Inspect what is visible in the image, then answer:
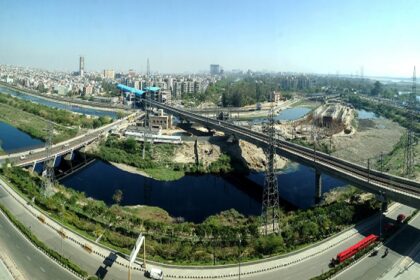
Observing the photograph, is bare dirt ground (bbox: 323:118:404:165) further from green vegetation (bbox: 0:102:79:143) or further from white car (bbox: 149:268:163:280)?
green vegetation (bbox: 0:102:79:143)

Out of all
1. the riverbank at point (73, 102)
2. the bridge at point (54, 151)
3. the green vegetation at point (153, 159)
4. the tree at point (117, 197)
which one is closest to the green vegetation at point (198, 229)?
the tree at point (117, 197)

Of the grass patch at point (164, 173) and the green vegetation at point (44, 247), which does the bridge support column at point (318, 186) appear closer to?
the grass patch at point (164, 173)

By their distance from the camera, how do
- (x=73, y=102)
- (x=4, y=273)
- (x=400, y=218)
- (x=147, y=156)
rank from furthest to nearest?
(x=73, y=102)
(x=147, y=156)
(x=400, y=218)
(x=4, y=273)

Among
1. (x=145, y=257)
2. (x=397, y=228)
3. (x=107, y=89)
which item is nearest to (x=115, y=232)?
(x=145, y=257)

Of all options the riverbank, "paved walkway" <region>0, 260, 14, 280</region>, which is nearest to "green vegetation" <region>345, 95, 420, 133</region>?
the riverbank

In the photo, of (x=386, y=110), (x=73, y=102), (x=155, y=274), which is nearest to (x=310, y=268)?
(x=155, y=274)

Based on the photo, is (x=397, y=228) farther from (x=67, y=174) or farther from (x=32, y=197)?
(x=67, y=174)

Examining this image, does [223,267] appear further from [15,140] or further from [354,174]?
[15,140]

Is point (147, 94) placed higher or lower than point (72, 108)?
higher
